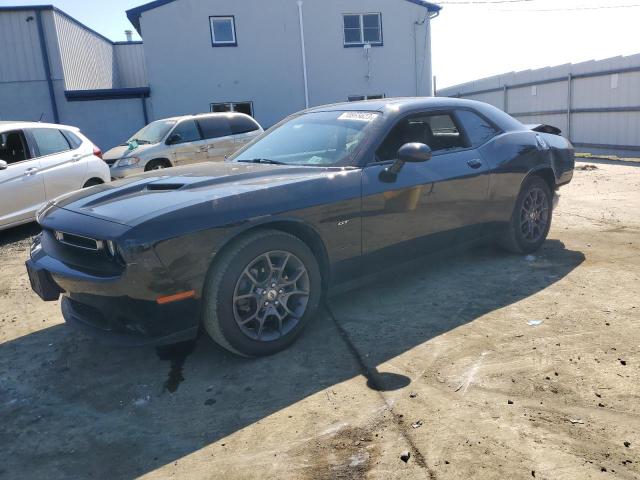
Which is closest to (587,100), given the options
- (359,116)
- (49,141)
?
(359,116)

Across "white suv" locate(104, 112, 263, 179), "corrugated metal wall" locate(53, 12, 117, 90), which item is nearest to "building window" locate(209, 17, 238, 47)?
"corrugated metal wall" locate(53, 12, 117, 90)

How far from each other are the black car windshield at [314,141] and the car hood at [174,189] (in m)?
0.21

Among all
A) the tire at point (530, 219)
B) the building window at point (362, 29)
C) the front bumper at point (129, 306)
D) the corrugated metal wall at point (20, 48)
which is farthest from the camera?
the building window at point (362, 29)

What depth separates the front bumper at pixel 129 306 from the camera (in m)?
2.78

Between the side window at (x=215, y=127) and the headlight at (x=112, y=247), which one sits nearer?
the headlight at (x=112, y=247)

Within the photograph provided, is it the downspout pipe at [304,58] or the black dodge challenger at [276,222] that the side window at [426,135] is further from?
the downspout pipe at [304,58]

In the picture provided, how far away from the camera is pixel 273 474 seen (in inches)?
88.4

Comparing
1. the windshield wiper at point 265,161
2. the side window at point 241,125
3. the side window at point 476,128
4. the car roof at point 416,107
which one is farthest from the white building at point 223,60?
the windshield wiper at point 265,161

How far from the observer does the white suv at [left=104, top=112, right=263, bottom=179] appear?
1050cm

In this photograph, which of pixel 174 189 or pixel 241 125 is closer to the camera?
pixel 174 189

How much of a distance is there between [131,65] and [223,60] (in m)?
9.75

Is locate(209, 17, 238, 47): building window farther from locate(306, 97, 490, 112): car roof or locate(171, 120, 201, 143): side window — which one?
locate(306, 97, 490, 112): car roof

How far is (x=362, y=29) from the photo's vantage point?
62.1ft

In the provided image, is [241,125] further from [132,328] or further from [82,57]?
[82,57]
